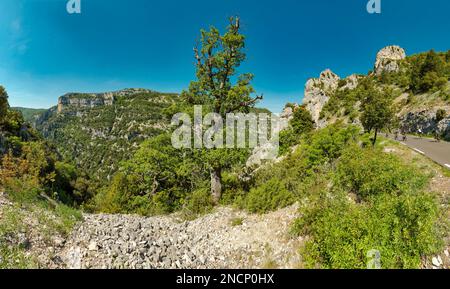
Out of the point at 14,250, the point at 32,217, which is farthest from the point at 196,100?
the point at 14,250

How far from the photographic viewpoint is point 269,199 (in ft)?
34.4

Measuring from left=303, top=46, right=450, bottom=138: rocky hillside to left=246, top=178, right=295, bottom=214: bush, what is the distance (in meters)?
24.9

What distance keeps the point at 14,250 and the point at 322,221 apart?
26.9 feet

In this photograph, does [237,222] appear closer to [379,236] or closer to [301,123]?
[379,236]

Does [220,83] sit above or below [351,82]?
below

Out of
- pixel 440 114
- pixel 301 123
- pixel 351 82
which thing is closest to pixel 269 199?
pixel 440 114

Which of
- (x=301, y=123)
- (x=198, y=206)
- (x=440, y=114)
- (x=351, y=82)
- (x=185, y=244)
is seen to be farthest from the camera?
(x=351, y=82)

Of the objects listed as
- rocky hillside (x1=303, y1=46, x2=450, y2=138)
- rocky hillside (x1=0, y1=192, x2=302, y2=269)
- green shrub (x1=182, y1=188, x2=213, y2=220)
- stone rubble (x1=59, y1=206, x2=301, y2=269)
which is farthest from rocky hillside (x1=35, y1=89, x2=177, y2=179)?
rocky hillside (x1=0, y1=192, x2=302, y2=269)

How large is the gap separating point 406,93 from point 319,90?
33.0 metres

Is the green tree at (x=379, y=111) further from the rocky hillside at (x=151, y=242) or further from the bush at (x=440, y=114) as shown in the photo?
the bush at (x=440, y=114)

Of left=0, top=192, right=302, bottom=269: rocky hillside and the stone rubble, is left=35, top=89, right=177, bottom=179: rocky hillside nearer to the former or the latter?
the stone rubble

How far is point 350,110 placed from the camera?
187 feet

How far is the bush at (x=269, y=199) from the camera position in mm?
10312
